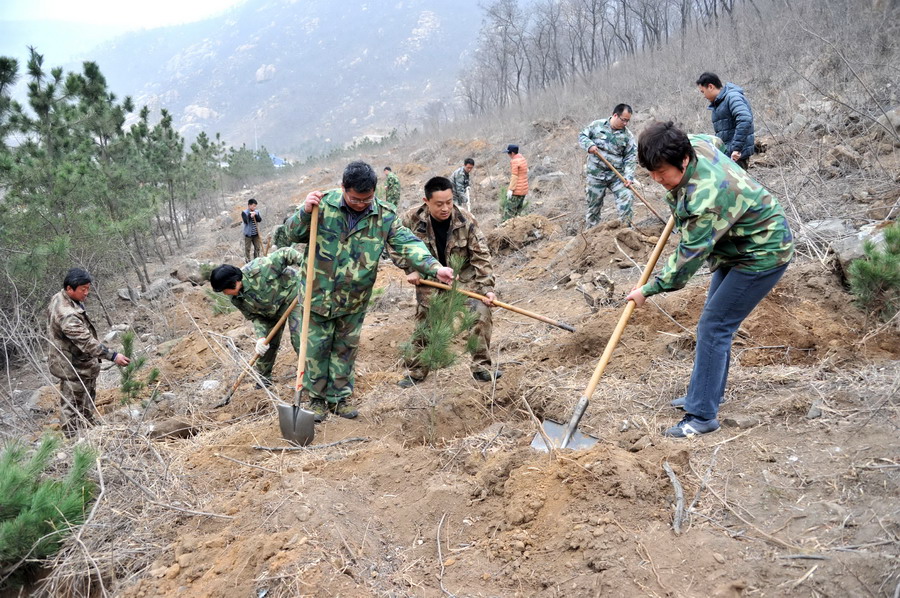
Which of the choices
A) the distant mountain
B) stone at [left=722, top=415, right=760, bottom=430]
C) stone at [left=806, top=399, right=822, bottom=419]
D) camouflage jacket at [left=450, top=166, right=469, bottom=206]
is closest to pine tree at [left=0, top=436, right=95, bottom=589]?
stone at [left=722, top=415, right=760, bottom=430]

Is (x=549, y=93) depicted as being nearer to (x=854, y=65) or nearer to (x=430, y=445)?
(x=854, y=65)

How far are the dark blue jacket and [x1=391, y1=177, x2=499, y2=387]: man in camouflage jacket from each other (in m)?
2.99

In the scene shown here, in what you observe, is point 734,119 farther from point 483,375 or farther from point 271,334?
point 271,334

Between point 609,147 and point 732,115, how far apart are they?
188cm

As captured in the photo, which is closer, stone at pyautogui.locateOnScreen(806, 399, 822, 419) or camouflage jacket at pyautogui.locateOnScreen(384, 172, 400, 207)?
stone at pyautogui.locateOnScreen(806, 399, 822, 419)

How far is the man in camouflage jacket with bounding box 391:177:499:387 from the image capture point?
14.3 feet

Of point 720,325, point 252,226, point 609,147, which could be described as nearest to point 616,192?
point 609,147

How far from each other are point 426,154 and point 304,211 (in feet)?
81.5

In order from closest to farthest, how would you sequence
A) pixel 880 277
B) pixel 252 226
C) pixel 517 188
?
pixel 880 277, pixel 517 188, pixel 252 226

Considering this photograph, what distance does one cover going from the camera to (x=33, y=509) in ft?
8.55

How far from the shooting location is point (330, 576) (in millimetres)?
2188

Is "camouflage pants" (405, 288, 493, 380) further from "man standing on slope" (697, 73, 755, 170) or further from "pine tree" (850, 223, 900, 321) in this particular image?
"man standing on slope" (697, 73, 755, 170)

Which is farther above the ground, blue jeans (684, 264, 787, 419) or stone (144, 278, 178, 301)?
blue jeans (684, 264, 787, 419)

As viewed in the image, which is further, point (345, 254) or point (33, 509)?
point (345, 254)
